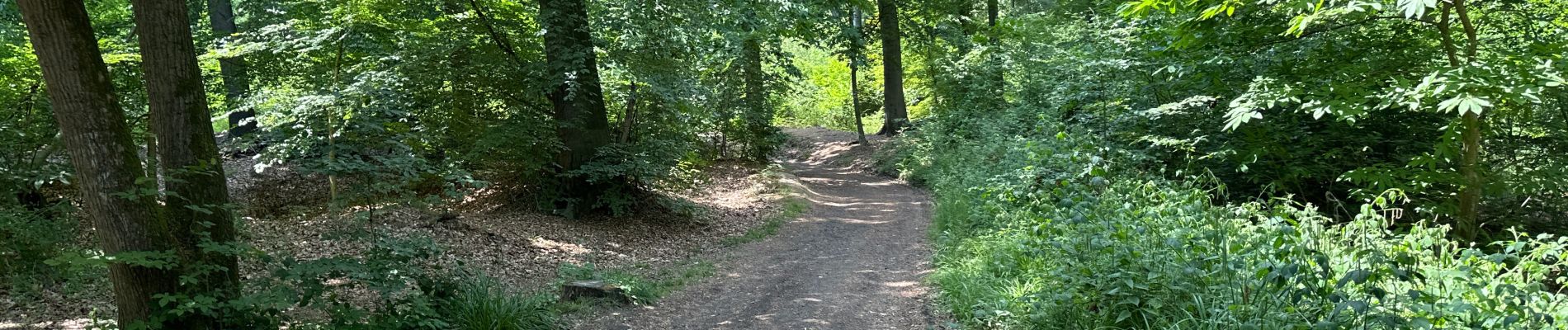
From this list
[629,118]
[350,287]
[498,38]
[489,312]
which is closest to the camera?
[350,287]

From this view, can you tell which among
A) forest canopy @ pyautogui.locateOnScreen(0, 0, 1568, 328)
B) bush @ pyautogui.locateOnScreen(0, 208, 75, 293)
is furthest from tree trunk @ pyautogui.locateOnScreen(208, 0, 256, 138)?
bush @ pyautogui.locateOnScreen(0, 208, 75, 293)

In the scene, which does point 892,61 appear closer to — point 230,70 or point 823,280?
point 823,280

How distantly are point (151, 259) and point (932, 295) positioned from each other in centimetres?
559

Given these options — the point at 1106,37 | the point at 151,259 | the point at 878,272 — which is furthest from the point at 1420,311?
the point at 1106,37

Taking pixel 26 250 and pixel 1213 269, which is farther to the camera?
pixel 26 250

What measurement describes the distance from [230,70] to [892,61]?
48.3 feet

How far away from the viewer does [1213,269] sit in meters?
3.99

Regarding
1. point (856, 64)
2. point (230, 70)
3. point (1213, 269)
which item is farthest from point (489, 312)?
point (856, 64)

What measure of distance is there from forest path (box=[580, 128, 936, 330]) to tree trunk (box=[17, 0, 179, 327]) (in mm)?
2914

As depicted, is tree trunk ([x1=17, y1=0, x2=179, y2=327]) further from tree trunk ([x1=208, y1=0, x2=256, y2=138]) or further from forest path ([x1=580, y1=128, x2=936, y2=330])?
tree trunk ([x1=208, y1=0, x2=256, y2=138])

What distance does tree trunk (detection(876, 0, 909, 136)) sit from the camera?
2103 centimetres

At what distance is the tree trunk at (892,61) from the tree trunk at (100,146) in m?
17.9

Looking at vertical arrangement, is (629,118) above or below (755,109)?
above

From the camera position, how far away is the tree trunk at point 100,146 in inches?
157
